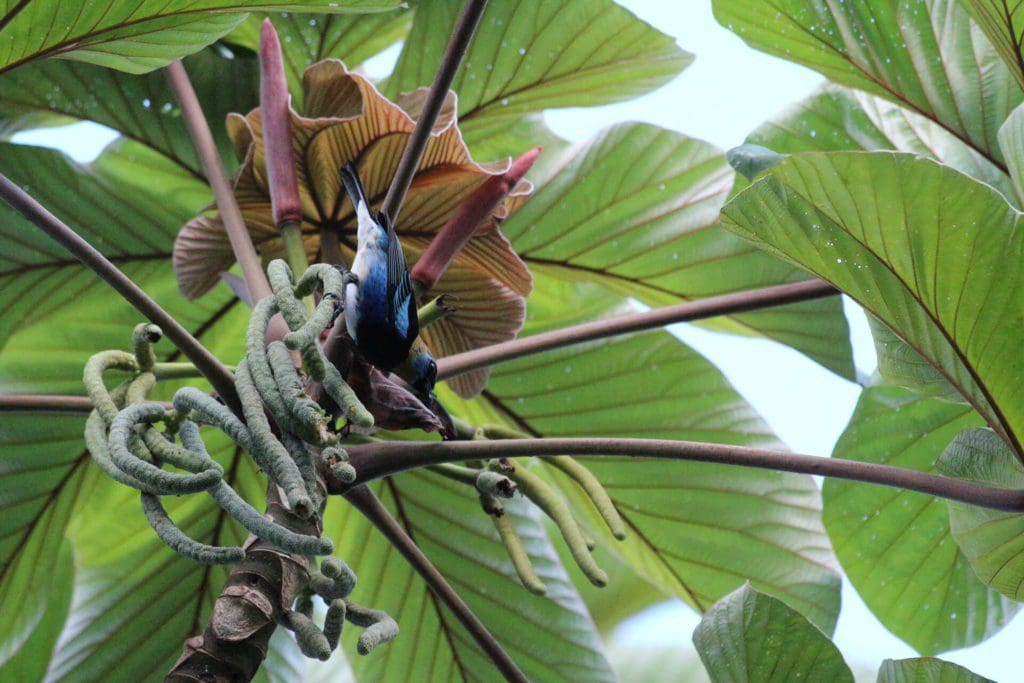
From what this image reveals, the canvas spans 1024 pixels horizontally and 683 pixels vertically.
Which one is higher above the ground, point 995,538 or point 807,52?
point 807,52

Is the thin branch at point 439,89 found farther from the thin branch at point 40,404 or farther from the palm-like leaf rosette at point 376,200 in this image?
the thin branch at point 40,404

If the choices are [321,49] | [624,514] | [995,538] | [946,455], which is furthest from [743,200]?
[321,49]

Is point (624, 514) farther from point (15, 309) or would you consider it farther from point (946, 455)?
point (15, 309)

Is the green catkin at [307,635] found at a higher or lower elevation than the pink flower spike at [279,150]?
lower

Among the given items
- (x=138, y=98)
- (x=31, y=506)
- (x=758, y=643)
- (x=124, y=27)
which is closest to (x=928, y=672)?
(x=758, y=643)

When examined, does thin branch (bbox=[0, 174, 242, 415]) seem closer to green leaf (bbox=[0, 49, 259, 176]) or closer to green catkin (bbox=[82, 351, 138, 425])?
green catkin (bbox=[82, 351, 138, 425])

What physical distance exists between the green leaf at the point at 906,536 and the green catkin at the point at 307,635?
727 millimetres

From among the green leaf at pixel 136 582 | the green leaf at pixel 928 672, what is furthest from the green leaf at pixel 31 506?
the green leaf at pixel 928 672

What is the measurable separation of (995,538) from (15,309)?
1.04 m

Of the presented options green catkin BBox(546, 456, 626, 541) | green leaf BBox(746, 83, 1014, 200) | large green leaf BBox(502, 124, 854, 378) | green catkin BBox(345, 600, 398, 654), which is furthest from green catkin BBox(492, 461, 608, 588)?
green leaf BBox(746, 83, 1014, 200)

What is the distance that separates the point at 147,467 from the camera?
0.57m

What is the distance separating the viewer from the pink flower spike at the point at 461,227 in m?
0.83

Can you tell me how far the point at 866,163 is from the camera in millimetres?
669

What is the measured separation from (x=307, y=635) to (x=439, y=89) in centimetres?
39
